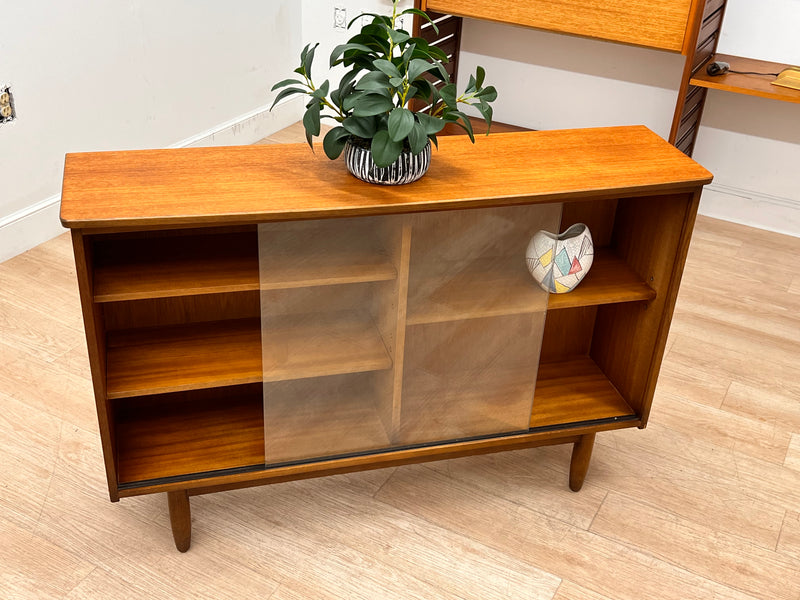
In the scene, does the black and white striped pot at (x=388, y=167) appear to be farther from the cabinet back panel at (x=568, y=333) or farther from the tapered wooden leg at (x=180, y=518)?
the tapered wooden leg at (x=180, y=518)

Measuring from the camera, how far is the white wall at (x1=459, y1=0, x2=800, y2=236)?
3.46m

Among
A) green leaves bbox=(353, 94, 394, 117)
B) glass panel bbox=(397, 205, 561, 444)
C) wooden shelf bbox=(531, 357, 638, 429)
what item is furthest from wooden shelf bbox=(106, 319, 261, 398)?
wooden shelf bbox=(531, 357, 638, 429)

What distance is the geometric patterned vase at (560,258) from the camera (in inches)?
73.1

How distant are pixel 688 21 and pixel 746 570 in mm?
2026

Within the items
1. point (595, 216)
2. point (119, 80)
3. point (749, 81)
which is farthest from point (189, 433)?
point (749, 81)

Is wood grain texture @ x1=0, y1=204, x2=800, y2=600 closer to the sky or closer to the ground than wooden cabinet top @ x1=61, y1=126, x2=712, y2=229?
closer to the ground

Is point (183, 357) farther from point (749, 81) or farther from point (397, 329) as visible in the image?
point (749, 81)

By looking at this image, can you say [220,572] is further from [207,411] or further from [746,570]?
[746,570]

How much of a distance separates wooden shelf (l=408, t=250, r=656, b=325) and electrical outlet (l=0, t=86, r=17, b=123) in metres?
1.99

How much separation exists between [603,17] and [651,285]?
1698mm

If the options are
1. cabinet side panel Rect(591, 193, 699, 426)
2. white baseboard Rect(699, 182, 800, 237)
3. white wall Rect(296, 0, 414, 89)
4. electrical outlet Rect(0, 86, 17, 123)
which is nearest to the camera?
cabinet side panel Rect(591, 193, 699, 426)

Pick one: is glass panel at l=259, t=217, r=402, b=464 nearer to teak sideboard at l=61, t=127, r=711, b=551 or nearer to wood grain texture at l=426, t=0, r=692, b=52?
teak sideboard at l=61, t=127, r=711, b=551

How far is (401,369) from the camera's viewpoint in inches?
74.4

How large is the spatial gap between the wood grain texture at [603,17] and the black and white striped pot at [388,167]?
1.88 meters
